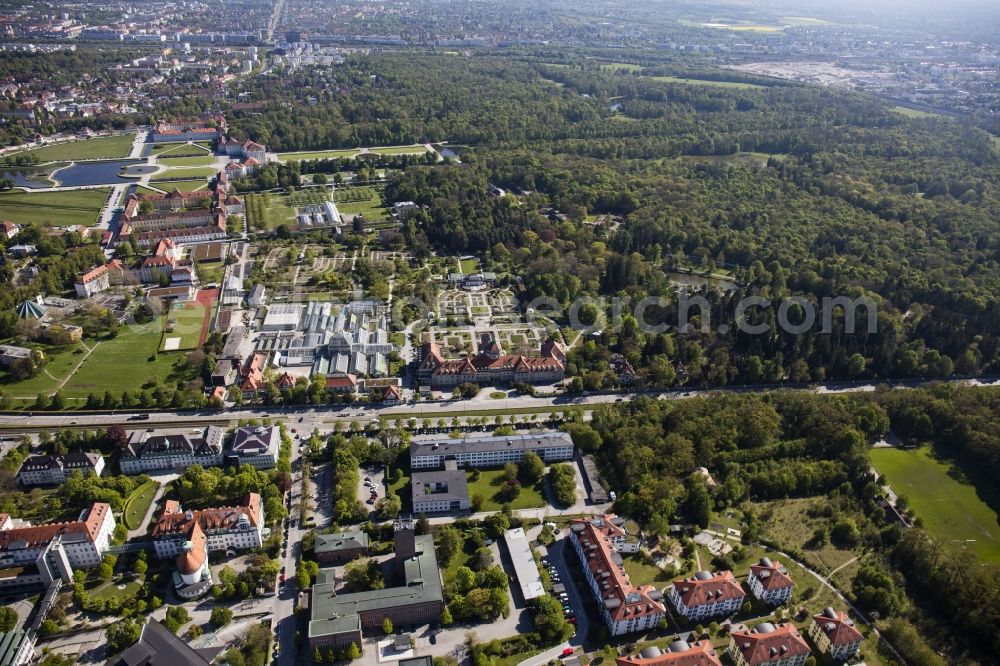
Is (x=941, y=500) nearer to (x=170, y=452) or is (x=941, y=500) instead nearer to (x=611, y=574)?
(x=611, y=574)

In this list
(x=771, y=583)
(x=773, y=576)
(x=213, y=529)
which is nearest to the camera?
(x=771, y=583)

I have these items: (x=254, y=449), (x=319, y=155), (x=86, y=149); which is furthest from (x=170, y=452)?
(x=86, y=149)

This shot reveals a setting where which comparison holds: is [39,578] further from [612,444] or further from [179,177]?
[179,177]

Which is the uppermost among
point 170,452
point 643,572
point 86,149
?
point 86,149

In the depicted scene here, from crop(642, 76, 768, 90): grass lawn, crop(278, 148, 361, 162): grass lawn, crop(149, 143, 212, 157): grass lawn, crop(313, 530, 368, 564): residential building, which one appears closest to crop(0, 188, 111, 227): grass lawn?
crop(149, 143, 212, 157): grass lawn

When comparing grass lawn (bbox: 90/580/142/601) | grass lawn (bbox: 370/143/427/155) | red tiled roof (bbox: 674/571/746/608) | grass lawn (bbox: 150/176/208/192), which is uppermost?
grass lawn (bbox: 370/143/427/155)

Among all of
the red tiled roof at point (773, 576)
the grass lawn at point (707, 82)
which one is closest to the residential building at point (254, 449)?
the red tiled roof at point (773, 576)

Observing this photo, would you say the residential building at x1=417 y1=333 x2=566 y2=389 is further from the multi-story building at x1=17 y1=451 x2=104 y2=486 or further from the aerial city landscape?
the multi-story building at x1=17 y1=451 x2=104 y2=486
